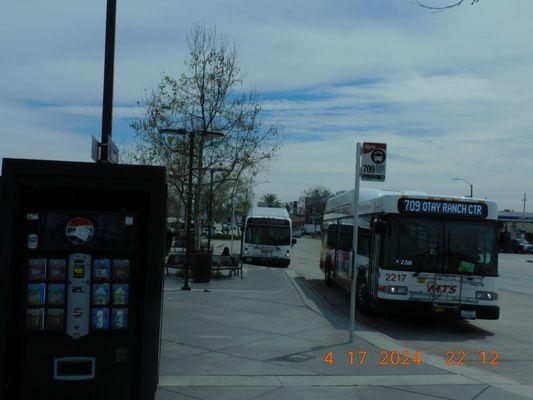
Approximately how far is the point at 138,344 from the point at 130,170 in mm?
1543

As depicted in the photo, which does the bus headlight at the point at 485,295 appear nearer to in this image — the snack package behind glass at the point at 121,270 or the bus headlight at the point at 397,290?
the bus headlight at the point at 397,290

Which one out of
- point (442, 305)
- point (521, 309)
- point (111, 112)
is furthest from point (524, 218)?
point (111, 112)

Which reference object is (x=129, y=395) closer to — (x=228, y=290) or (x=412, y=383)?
(x=412, y=383)

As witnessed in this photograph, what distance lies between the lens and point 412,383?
6500 millimetres

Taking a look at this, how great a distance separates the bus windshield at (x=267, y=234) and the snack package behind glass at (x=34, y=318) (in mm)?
25806

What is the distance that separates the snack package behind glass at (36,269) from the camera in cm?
475

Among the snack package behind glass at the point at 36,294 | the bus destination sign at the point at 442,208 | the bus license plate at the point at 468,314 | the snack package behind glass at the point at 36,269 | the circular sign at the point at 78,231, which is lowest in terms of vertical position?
the bus license plate at the point at 468,314

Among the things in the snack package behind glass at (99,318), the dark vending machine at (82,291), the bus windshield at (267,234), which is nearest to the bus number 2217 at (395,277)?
the dark vending machine at (82,291)

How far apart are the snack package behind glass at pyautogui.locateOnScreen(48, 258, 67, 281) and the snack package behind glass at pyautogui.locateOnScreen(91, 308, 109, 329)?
1.30ft

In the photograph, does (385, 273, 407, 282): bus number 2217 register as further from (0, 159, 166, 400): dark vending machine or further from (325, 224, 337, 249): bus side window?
(0, 159, 166, 400): dark vending machine

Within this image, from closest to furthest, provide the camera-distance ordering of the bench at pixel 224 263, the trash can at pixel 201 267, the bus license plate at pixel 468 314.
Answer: the bus license plate at pixel 468 314
the trash can at pixel 201 267
the bench at pixel 224 263

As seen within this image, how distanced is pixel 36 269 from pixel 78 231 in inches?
17.8
